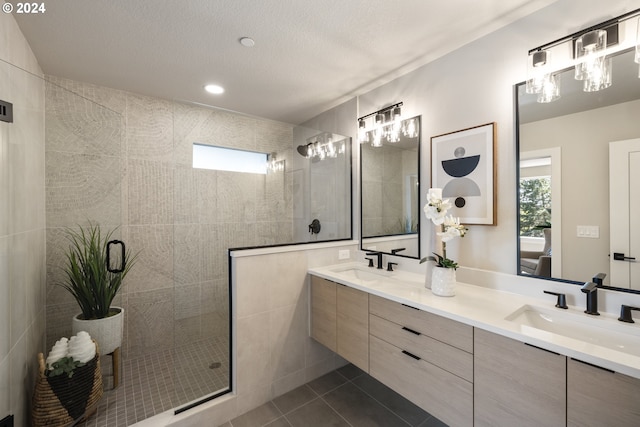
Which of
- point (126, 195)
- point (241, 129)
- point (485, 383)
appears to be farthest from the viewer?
point (126, 195)

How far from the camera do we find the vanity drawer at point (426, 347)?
121 centimetres

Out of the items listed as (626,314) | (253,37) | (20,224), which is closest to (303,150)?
(253,37)

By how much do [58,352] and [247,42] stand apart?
2246 millimetres

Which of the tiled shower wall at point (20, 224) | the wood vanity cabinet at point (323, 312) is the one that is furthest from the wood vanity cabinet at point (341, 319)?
→ the tiled shower wall at point (20, 224)

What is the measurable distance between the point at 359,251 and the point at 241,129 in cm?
148

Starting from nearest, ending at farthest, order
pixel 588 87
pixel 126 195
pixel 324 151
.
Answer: pixel 588 87, pixel 126 195, pixel 324 151

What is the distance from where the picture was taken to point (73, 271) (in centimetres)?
190

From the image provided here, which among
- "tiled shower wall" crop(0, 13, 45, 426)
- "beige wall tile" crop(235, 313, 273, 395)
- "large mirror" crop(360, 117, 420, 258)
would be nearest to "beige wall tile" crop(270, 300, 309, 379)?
"beige wall tile" crop(235, 313, 273, 395)

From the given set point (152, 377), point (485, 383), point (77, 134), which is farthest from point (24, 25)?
point (485, 383)

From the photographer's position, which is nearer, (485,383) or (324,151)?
(485,383)

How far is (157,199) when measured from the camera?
8.18 feet

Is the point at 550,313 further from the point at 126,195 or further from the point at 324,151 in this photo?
the point at 126,195

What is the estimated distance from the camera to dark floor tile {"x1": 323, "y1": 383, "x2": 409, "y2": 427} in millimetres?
1714

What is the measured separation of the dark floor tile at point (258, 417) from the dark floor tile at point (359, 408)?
38cm
